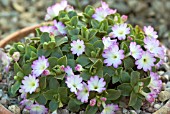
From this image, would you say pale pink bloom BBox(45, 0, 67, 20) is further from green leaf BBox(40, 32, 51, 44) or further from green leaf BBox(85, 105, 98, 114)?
green leaf BBox(85, 105, 98, 114)

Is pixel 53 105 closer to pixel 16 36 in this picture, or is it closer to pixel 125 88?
pixel 125 88

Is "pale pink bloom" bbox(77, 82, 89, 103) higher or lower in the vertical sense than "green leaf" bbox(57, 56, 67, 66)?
lower

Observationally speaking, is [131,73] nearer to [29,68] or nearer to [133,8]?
[29,68]

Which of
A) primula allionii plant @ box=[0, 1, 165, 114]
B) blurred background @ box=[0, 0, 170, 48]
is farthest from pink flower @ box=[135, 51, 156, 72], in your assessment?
blurred background @ box=[0, 0, 170, 48]

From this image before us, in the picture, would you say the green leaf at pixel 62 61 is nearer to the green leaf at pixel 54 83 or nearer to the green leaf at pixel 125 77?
the green leaf at pixel 54 83

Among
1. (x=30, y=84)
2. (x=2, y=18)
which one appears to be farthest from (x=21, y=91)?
(x=2, y=18)

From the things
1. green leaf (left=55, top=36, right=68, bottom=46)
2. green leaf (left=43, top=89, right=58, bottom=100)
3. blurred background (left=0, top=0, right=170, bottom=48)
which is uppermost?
blurred background (left=0, top=0, right=170, bottom=48)
